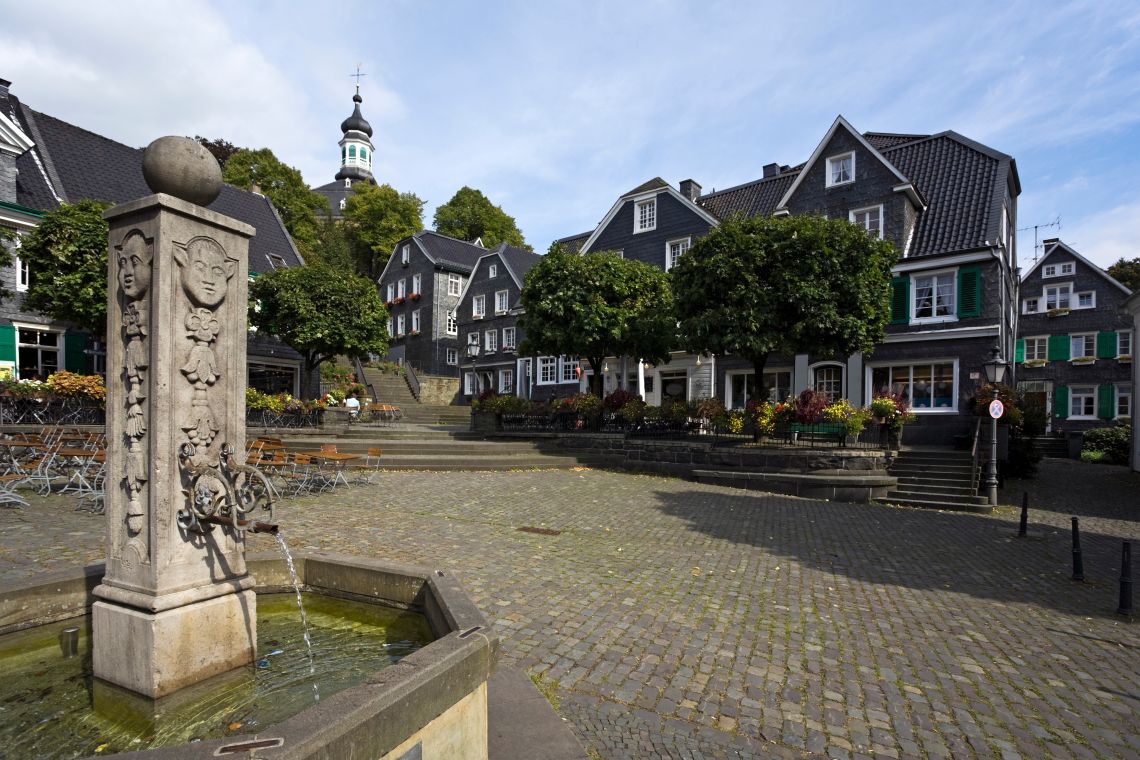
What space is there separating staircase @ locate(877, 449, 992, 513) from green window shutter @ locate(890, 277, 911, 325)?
22.6 ft

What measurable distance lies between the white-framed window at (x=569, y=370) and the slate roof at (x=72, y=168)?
15.6m

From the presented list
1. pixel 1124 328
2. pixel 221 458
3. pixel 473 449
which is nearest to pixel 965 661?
pixel 221 458

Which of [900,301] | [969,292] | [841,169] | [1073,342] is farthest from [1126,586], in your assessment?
[1073,342]

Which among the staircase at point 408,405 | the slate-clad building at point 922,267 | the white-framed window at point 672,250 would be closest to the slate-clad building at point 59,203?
the staircase at point 408,405

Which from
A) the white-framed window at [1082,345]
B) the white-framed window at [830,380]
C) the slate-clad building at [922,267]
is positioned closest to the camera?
the slate-clad building at [922,267]

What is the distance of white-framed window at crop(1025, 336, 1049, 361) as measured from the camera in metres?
34.3

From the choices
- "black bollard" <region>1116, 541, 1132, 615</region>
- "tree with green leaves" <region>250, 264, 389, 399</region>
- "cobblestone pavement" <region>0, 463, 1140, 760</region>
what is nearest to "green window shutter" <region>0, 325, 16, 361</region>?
"tree with green leaves" <region>250, 264, 389, 399</region>

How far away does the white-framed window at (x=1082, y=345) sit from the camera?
107 ft

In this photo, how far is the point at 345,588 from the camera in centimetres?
433

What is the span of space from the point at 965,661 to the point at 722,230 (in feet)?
46.3

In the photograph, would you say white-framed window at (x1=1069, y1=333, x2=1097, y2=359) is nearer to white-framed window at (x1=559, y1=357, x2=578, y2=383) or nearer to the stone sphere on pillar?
white-framed window at (x1=559, y1=357, x2=578, y2=383)

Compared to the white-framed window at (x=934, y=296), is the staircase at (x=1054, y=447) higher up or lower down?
lower down

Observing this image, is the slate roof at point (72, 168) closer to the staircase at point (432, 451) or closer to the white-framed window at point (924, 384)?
the staircase at point (432, 451)

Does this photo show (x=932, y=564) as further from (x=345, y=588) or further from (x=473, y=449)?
(x=473, y=449)
